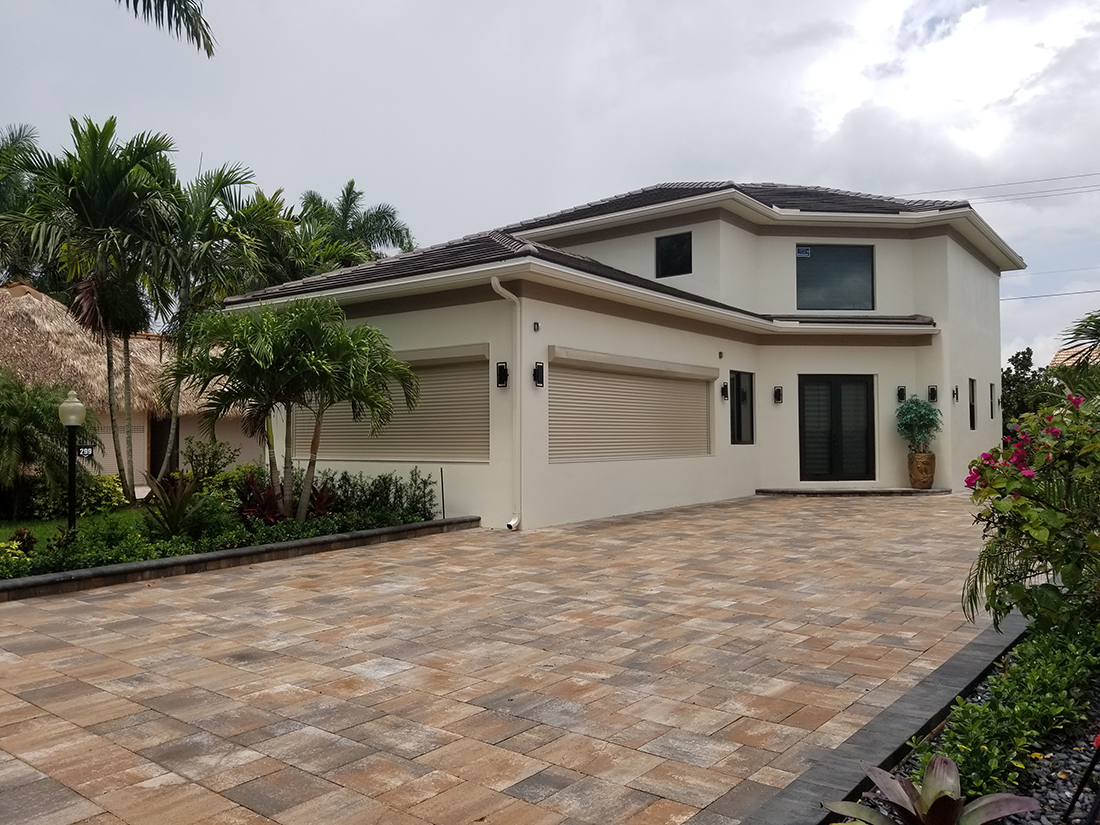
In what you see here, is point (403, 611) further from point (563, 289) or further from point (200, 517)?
point (563, 289)

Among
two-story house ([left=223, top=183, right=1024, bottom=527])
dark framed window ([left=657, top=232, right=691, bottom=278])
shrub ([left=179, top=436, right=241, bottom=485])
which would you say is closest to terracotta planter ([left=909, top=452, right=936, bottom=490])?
two-story house ([left=223, top=183, right=1024, bottom=527])

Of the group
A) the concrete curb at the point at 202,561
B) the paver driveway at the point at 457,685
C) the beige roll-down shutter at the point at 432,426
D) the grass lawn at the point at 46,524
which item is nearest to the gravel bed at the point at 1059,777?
the paver driveway at the point at 457,685

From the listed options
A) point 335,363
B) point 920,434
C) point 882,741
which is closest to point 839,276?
point 920,434

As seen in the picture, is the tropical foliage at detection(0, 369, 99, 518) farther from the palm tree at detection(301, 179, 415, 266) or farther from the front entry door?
the palm tree at detection(301, 179, 415, 266)

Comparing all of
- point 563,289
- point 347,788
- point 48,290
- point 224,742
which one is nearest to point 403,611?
point 224,742

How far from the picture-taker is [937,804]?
2.38 m

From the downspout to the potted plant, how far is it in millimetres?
9119

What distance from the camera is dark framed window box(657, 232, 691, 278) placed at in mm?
16125

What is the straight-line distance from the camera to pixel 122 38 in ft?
38.9

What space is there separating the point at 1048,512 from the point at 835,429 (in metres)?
13.4

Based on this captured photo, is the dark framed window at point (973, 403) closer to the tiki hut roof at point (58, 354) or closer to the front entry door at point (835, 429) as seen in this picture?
the front entry door at point (835, 429)

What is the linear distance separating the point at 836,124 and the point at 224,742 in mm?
20415

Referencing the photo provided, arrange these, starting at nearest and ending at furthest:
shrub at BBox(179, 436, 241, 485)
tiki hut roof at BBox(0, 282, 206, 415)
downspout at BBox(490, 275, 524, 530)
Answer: downspout at BBox(490, 275, 524, 530) → shrub at BBox(179, 436, 241, 485) → tiki hut roof at BBox(0, 282, 206, 415)

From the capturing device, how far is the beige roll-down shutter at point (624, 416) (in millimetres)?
11523
